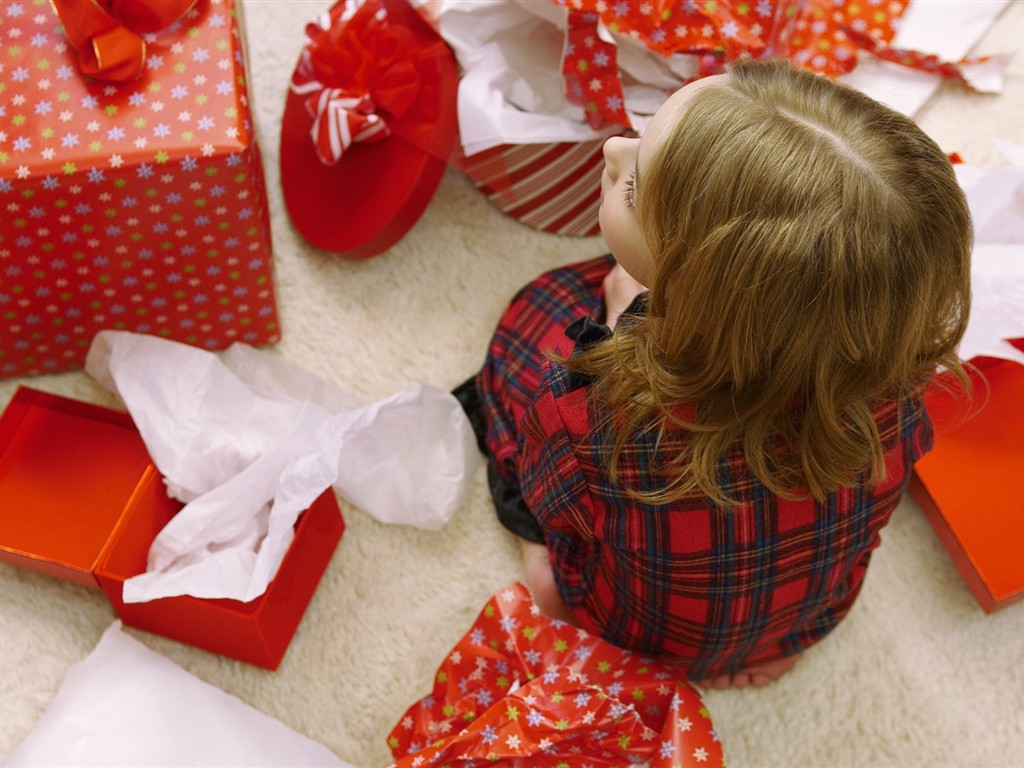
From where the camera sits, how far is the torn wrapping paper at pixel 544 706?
2.59 ft

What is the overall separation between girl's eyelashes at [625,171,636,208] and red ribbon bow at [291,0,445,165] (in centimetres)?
34

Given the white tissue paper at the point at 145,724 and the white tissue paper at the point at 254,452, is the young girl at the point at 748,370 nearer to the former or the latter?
the white tissue paper at the point at 254,452

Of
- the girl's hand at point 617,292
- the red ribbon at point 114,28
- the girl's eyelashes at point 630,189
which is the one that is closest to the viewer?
the girl's eyelashes at point 630,189

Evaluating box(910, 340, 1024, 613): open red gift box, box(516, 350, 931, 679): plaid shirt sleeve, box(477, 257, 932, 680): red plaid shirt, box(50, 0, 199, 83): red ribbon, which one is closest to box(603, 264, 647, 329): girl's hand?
box(477, 257, 932, 680): red plaid shirt

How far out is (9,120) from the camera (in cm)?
77

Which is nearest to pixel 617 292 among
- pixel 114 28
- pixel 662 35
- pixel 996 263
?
pixel 662 35

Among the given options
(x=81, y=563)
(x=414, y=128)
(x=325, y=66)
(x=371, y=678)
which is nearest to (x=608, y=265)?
(x=414, y=128)

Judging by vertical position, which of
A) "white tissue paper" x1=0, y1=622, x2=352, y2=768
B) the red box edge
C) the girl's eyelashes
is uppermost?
the girl's eyelashes

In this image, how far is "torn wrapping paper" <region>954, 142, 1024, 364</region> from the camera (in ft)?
2.99

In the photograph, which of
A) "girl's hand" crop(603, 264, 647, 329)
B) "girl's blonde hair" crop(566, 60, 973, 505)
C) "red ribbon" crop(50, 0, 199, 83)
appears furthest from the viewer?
"girl's hand" crop(603, 264, 647, 329)

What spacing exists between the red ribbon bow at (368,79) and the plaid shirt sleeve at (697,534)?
1.15 ft

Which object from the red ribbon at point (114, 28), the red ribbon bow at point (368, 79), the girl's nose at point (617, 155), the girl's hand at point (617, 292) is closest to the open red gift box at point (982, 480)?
the girl's hand at point (617, 292)

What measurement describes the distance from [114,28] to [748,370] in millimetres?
551

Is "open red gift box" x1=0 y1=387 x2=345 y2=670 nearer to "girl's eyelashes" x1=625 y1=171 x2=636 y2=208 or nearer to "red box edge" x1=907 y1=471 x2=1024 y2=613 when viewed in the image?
"girl's eyelashes" x1=625 y1=171 x2=636 y2=208
